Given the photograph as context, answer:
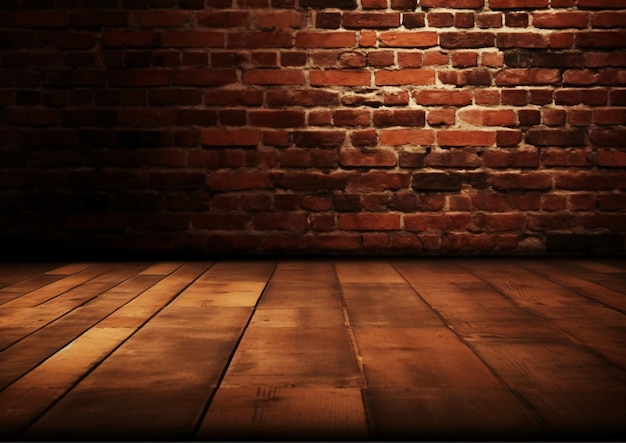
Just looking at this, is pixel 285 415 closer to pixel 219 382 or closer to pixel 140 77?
pixel 219 382

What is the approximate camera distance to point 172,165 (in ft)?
10.5

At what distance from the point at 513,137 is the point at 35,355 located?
242 cm

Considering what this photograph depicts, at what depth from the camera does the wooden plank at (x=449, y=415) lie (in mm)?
1048

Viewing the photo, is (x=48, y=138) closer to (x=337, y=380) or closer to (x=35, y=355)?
(x=35, y=355)

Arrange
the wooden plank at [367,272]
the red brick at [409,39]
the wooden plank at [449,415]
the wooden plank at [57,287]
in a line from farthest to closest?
the red brick at [409,39], the wooden plank at [367,272], the wooden plank at [57,287], the wooden plank at [449,415]

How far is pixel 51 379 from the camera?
1329mm

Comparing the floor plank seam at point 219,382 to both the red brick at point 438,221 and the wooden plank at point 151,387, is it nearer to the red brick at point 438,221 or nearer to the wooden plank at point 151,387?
the wooden plank at point 151,387

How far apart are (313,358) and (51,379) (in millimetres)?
→ 542

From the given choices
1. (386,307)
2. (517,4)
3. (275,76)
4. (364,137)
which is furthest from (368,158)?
(386,307)

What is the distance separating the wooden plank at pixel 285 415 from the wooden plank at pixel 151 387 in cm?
4

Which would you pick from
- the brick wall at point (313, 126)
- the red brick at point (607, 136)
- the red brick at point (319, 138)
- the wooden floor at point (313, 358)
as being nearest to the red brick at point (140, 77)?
the brick wall at point (313, 126)

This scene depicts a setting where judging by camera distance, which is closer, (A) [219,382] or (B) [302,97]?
(A) [219,382]

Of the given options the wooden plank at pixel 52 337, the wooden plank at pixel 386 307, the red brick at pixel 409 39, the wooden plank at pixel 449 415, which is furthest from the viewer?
the red brick at pixel 409 39

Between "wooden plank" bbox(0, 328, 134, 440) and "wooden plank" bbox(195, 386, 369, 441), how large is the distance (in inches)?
11.8
